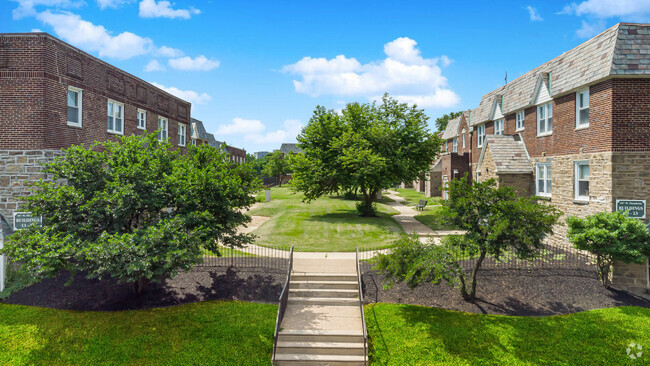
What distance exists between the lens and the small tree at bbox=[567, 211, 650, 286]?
42.5ft

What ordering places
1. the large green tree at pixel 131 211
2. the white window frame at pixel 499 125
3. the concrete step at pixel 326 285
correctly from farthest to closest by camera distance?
→ the white window frame at pixel 499 125
the concrete step at pixel 326 285
the large green tree at pixel 131 211

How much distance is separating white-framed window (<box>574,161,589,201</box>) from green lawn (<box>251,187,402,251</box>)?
9189 mm

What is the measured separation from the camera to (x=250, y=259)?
16328 mm

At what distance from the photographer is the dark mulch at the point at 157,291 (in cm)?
1315

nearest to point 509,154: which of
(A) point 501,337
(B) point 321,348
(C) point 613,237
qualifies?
(C) point 613,237

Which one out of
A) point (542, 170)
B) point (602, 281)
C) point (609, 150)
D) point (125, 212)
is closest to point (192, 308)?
point (125, 212)

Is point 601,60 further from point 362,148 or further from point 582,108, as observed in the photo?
point 362,148

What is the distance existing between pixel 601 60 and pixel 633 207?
6.39 metres

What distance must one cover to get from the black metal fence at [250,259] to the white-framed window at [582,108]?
15065 mm

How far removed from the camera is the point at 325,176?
27750 millimetres

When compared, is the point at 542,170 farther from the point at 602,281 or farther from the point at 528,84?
the point at 602,281

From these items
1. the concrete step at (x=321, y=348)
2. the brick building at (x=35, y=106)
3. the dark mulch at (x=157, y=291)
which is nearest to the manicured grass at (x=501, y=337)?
the concrete step at (x=321, y=348)

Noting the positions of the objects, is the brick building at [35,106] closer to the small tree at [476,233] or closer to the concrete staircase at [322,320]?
the concrete staircase at [322,320]

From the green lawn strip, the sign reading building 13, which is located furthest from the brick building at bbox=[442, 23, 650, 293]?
the green lawn strip
